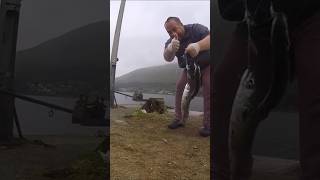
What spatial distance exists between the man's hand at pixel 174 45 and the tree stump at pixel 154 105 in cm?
32

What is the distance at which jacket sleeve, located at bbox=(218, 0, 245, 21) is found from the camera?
2.42 meters

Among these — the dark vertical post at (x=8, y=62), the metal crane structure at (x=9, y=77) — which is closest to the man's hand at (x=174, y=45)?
the metal crane structure at (x=9, y=77)

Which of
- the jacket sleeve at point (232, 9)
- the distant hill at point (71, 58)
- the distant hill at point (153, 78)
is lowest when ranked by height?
the distant hill at point (153, 78)

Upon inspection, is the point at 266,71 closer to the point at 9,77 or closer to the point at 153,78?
the point at 153,78

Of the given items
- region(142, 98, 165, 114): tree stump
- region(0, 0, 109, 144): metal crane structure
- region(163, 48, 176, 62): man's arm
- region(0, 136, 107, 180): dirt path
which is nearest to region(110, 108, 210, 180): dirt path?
region(142, 98, 165, 114): tree stump

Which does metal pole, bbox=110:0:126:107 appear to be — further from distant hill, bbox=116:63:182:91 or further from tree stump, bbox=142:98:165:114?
tree stump, bbox=142:98:165:114

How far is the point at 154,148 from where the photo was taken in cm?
271

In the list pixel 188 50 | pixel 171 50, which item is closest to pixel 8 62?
pixel 171 50

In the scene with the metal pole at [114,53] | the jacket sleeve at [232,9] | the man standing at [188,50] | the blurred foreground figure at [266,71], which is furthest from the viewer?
the metal pole at [114,53]

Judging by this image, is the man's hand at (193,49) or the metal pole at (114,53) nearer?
the man's hand at (193,49)

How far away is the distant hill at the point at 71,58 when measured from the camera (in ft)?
9.12

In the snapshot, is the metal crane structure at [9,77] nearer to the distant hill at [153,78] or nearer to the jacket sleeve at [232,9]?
the distant hill at [153,78]

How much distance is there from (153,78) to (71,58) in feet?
1.80

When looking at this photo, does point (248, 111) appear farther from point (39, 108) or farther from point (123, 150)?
point (39, 108)
